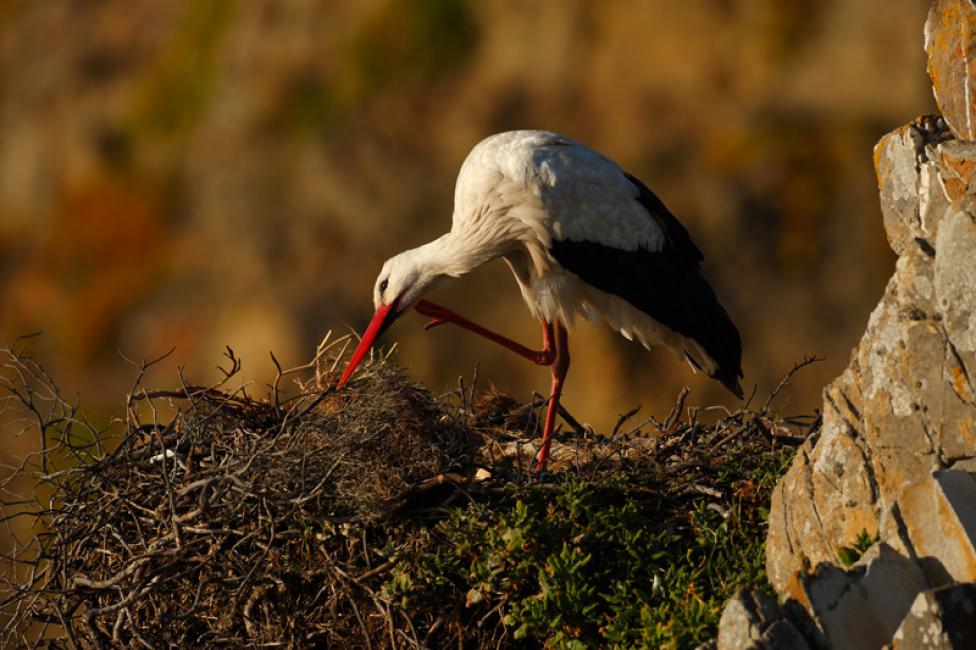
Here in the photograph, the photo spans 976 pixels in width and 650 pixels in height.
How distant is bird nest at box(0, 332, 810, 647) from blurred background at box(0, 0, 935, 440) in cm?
863

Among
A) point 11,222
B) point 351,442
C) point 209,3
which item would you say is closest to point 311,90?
point 209,3

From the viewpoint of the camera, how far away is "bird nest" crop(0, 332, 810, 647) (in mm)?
5406

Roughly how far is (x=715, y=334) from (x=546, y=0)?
11.4 metres

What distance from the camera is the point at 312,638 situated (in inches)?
221

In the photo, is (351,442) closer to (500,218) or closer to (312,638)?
(312,638)

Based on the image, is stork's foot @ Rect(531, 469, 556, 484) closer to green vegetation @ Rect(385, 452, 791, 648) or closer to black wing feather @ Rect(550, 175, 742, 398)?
green vegetation @ Rect(385, 452, 791, 648)

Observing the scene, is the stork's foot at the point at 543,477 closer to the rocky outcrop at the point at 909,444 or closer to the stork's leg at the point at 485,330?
the rocky outcrop at the point at 909,444

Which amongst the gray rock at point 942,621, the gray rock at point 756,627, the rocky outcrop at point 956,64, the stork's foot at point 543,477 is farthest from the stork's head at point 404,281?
the gray rock at point 942,621

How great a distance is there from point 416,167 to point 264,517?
12603 millimetres

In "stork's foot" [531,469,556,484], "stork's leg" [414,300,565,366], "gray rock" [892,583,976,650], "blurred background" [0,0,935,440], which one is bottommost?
"gray rock" [892,583,976,650]

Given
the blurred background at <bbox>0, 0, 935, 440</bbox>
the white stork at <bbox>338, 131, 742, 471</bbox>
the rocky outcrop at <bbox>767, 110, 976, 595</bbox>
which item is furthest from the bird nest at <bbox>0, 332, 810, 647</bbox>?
the blurred background at <bbox>0, 0, 935, 440</bbox>

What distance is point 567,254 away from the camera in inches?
269

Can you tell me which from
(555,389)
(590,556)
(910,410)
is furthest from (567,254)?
(910,410)

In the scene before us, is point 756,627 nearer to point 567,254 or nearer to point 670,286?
point 567,254
